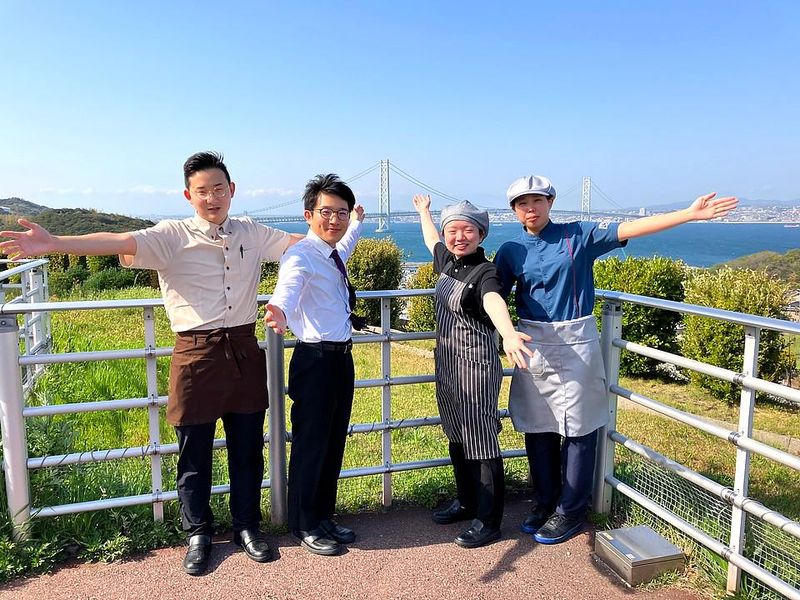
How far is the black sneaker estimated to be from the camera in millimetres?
3084

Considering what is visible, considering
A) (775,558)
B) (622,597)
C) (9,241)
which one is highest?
(9,241)

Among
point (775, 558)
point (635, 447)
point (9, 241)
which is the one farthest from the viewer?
point (635, 447)

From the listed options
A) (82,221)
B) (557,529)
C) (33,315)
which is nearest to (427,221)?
(557,529)

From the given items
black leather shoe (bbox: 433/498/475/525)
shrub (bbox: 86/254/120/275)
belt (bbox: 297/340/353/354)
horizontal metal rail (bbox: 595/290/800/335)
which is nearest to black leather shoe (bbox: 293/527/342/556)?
black leather shoe (bbox: 433/498/475/525)

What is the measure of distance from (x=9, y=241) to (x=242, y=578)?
166 centimetres

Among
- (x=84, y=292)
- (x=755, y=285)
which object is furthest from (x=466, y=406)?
(x=84, y=292)

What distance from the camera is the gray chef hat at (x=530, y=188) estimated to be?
9.52 feet

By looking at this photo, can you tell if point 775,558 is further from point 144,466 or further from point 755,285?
point 755,285

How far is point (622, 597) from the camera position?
2.64 meters

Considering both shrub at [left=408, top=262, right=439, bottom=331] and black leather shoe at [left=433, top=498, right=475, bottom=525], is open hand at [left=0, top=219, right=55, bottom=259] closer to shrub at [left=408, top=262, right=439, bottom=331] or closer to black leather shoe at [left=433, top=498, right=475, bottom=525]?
black leather shoe at [left=433, top=498, right=475, bottom=525]

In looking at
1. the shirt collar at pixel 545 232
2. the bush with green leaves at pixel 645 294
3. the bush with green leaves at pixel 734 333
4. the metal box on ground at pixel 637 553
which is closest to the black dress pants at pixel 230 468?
the shirt collar at pixel 545 232

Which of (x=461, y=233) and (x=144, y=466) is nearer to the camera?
(x=461, y=233)

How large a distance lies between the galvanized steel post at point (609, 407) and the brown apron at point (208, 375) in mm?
1815

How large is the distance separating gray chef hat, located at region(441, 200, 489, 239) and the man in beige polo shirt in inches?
33.4
